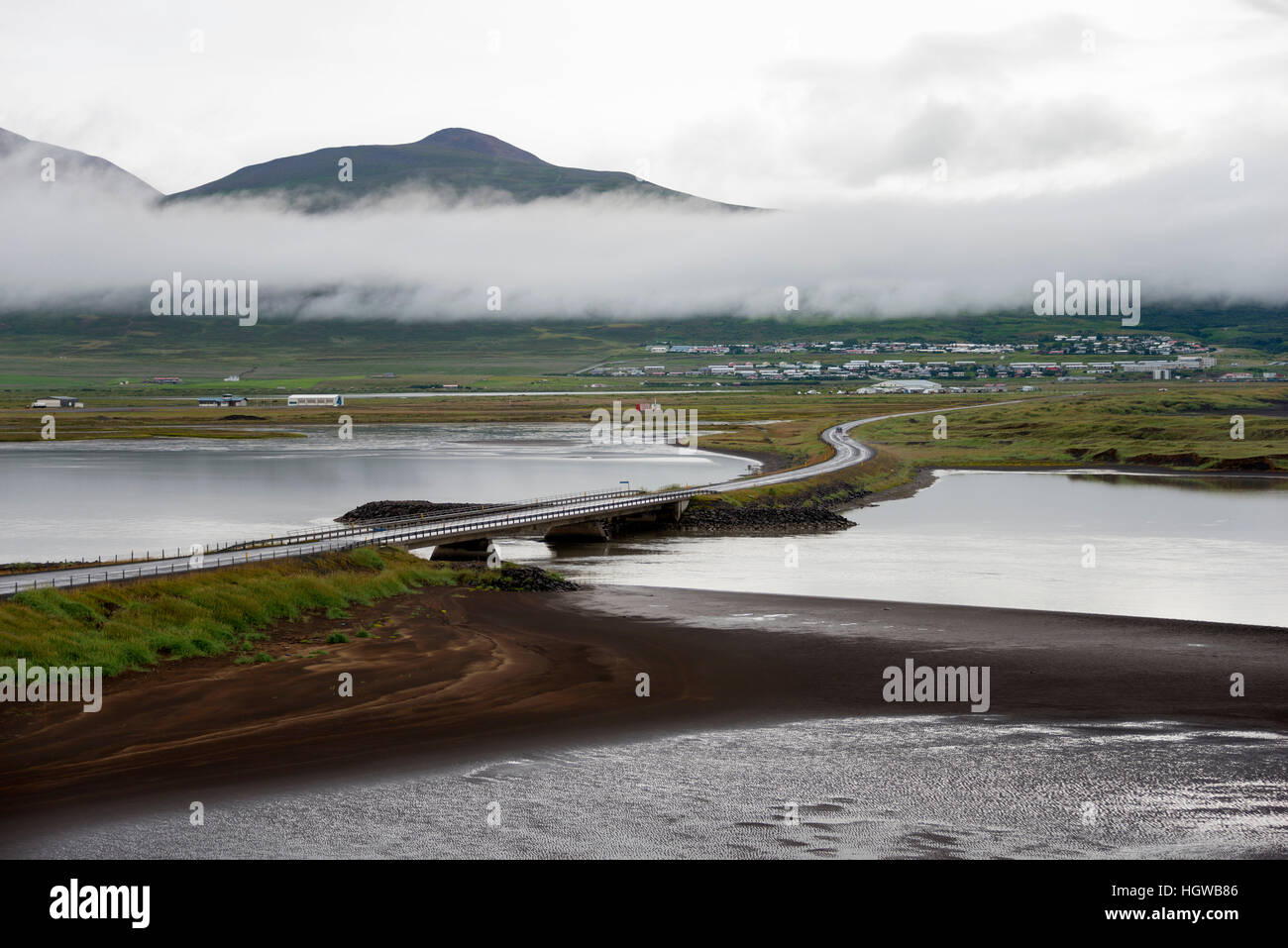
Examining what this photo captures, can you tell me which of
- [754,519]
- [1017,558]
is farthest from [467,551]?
[1017,558]

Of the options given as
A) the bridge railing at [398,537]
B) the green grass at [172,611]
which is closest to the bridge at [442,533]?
the bridge railing at [398,537]

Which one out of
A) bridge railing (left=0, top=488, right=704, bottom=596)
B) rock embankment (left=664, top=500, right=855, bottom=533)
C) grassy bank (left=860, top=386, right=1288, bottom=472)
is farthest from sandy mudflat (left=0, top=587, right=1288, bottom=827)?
grassy bank (left=860, top=386, right=1288, bottom=472)

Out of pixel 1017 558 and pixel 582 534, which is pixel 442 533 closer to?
pixel 582 534

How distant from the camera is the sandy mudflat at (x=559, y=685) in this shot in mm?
26422

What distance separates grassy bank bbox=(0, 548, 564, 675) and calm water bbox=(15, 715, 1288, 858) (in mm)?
10660

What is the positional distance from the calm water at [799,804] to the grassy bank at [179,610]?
1066 centimetres

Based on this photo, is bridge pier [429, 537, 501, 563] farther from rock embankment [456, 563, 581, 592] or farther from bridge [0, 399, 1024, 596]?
rock embankment [456, 563, 581, 592]

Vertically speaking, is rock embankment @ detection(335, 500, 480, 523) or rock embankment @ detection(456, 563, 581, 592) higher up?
rock embankment @ detection(335, 500, 480, 523)

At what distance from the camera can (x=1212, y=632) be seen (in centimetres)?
3959

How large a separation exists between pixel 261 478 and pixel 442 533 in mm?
47818

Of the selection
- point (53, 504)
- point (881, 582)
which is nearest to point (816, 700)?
point (881, 582)

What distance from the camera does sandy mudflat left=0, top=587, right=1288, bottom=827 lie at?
26.4 meters

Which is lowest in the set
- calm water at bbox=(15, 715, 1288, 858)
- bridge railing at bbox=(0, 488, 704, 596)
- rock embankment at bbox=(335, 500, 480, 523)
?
calm water at bbox=(15, 715, 1288, 858)
